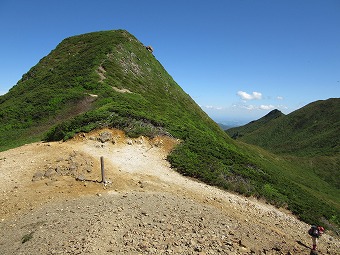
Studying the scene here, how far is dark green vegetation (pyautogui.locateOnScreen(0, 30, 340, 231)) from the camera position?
24.7 meters

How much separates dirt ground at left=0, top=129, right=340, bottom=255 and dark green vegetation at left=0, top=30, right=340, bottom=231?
2803mm

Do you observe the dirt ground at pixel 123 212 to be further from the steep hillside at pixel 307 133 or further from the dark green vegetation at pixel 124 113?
the steep hillside at pixel 307 133

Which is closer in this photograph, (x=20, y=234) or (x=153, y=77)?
(x=20, y=234)

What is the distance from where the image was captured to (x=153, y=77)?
65.4 m

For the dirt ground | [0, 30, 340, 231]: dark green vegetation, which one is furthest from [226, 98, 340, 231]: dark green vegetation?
the dirt ground

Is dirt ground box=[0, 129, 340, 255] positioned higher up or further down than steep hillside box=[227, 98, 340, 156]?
further down

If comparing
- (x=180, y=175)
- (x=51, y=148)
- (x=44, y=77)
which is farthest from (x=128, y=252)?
(x=44, y=77)

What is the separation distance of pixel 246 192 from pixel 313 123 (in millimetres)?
147796

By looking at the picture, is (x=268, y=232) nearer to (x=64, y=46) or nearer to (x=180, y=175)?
(x=180, y=175)

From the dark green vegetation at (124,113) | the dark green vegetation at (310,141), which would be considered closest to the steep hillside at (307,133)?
the dark green vegetation at (310,141)

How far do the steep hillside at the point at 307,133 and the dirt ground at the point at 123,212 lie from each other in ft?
328

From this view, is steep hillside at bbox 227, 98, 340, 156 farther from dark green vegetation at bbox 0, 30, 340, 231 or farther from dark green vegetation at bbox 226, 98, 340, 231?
dark green vegetation at bbox 0, 30, 340, 231

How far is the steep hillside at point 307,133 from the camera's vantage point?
116344 millimetres

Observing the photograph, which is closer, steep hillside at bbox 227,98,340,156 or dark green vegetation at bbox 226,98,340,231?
dark green vegetation at bbox 226,98,340,231
